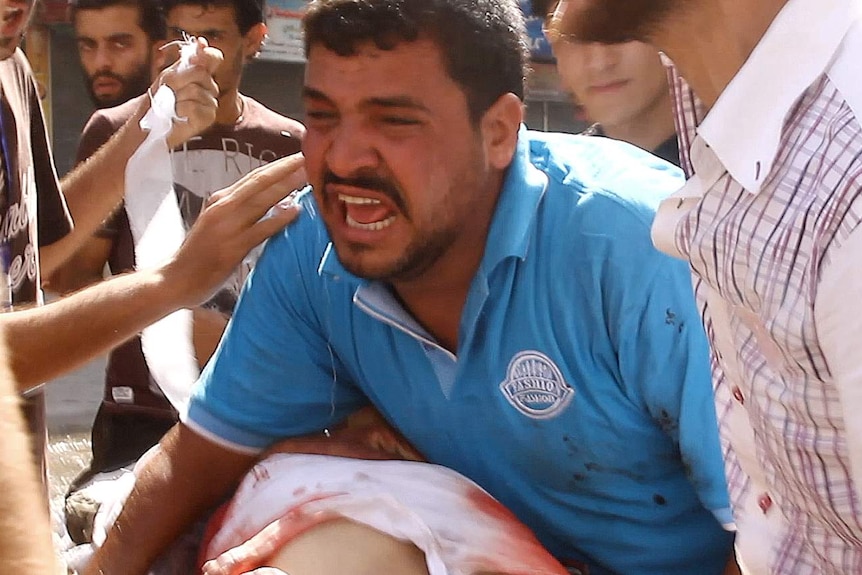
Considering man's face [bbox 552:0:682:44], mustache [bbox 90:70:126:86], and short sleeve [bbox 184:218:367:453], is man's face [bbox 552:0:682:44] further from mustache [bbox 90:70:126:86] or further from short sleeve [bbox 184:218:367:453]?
mustache [bbox 90:70:126:86]

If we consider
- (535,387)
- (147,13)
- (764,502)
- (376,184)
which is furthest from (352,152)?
(147,13)

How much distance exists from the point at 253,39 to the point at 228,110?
31 cm

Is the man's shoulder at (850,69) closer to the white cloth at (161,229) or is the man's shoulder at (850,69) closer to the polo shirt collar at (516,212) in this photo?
the polo shirt collar at (516,212)

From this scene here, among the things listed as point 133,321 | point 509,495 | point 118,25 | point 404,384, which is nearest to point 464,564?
point 509,495

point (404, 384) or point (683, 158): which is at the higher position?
point (683, 158)

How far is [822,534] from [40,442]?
1870mm

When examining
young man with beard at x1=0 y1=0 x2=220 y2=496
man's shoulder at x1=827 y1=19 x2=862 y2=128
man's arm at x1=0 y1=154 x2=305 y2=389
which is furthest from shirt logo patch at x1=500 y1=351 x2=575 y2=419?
young man with beard at x1=0 y1=0 x2=220 y2=496

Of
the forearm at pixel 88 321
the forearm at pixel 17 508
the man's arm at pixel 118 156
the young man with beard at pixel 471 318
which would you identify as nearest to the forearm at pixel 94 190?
the man's arm at pixel 118 156

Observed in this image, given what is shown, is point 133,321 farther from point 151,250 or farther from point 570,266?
point 570,266

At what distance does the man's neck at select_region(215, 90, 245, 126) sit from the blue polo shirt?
1.25m

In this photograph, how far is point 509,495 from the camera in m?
1.92

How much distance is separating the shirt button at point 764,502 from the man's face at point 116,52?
2.62 metres

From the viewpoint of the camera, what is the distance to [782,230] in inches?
A: 46.4

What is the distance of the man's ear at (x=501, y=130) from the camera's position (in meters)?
1.99
